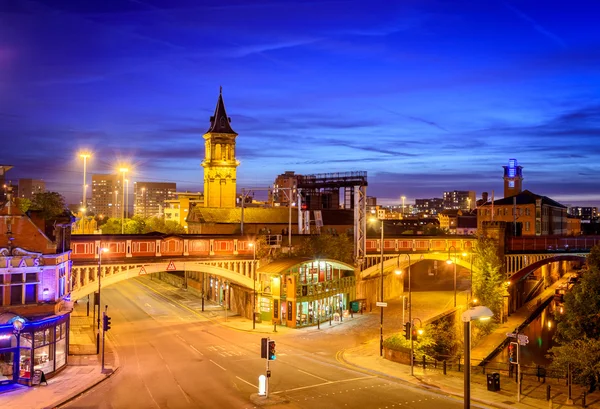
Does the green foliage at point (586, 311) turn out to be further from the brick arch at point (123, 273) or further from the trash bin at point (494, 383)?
the brick arch at point (123, 273)

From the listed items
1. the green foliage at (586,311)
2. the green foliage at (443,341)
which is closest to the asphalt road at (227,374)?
the green foliage at (443,341)

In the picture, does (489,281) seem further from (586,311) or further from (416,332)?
(416,332)

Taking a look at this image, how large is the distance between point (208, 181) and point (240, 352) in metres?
62.7

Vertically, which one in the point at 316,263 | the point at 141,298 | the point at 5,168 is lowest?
the point at 141,298

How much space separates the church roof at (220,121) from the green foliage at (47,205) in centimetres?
6207

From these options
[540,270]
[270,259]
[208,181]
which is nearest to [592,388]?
[270,259]

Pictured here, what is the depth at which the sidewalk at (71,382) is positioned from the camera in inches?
1124

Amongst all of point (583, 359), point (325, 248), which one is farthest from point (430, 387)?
point (325, 248)

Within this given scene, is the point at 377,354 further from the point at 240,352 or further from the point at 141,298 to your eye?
the point at 141,298

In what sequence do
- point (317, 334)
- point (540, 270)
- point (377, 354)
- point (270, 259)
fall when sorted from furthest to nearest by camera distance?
1. point (540, 270)
2. point (270, 259)
3. point (317, 334)
4. point (377, 354)

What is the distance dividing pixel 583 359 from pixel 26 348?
3114cm

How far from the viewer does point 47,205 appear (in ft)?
121

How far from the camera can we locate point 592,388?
30938mm

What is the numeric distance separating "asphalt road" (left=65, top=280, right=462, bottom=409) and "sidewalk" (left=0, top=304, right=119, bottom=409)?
31.1 inches
